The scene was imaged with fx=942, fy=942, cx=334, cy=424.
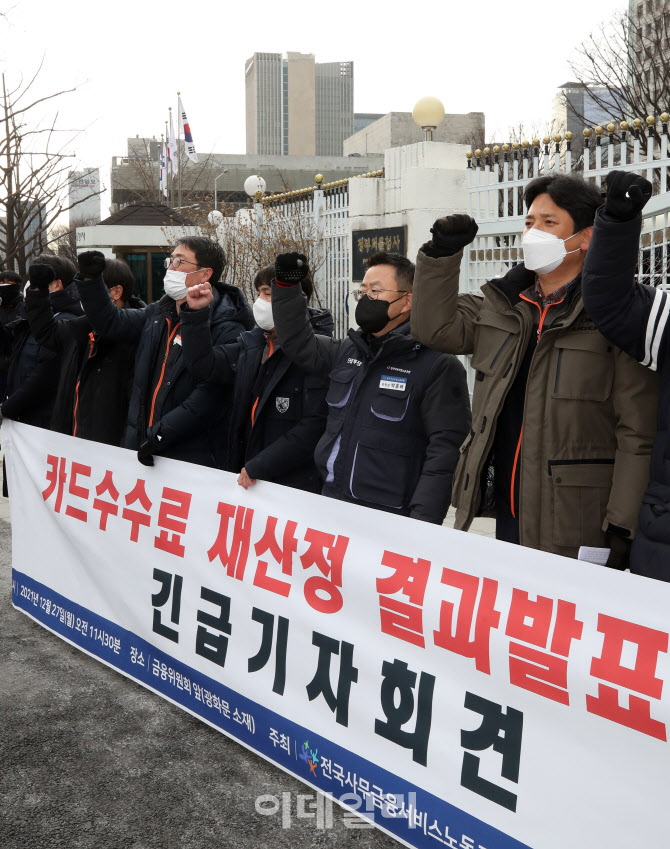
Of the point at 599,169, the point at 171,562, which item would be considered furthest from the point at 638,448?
the point at 599,169

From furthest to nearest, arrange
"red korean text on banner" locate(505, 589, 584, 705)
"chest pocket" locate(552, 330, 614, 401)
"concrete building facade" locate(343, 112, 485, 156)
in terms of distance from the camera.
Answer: "concrete building facade" locate(343, 112, 485, 156), "chest pocket" locate(552, 330, 614, 401), "red korean text on banner" locate(505, 589, 584, 705)

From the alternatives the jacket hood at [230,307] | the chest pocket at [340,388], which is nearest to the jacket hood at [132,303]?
the jacket hood at [230,307]

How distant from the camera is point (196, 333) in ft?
14.5

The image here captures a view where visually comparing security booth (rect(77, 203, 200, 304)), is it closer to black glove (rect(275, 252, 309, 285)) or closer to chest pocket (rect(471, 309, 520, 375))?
black glove (rect(275, 252, 309, 285))

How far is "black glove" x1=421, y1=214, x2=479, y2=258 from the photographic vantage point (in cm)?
319

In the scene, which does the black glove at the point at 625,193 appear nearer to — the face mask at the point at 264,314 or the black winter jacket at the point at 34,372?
the face mask at the point at 264,314

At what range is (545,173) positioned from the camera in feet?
29.5

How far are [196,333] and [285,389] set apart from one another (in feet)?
1.71

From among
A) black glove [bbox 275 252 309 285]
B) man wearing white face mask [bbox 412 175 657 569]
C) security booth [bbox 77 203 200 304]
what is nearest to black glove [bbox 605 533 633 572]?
man wearing white face mask [bbox 412 175 657 569]

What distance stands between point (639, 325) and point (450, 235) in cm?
74

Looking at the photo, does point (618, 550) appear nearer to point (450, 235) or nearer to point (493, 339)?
point (493, 339)

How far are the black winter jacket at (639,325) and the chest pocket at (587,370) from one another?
0.13 m

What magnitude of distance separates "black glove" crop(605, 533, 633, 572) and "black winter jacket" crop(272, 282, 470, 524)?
0.67 m

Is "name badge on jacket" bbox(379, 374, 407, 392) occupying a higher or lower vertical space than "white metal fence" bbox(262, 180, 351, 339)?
lower
